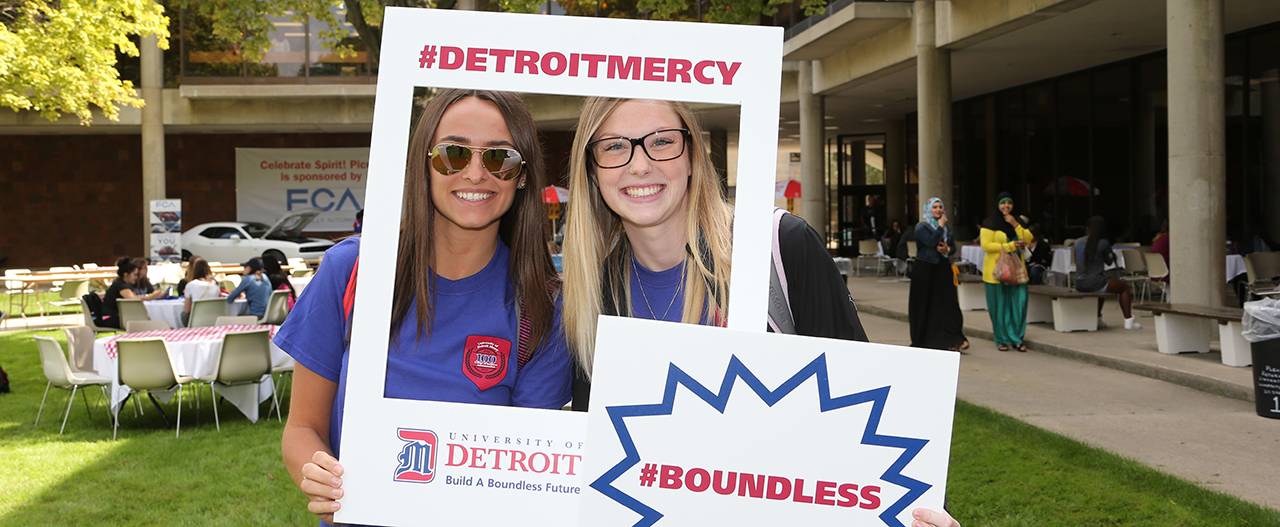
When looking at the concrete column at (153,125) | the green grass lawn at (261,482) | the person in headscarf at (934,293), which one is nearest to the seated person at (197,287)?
the green grass lawn at (261,482)

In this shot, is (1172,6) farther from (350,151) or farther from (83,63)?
(350,151)

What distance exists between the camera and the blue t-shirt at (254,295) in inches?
523

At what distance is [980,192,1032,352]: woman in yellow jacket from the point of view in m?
12.3

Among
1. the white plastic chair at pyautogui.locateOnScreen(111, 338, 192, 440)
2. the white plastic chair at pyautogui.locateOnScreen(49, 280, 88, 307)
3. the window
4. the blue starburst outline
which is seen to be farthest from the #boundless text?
the window

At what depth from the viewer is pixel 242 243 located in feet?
95.3

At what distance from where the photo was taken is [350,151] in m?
34.5

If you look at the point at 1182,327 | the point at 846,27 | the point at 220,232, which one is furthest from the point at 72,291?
the point at 1182,327

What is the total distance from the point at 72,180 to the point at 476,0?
30.1m

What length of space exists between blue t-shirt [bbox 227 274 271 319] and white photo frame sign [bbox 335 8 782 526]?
39.0 ft

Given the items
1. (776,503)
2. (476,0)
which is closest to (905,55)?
(476,0)

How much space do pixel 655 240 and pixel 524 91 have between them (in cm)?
37

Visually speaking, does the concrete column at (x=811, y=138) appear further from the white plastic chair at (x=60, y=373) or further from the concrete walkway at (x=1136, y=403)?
the white plastic chair at (x=60, y=373)

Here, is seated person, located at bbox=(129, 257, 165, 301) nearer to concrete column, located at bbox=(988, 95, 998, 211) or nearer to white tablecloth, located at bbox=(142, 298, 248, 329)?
white tablecloth, located at bbox=(142, 298, 248, 329)

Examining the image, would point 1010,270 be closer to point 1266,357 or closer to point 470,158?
point 1266,357
